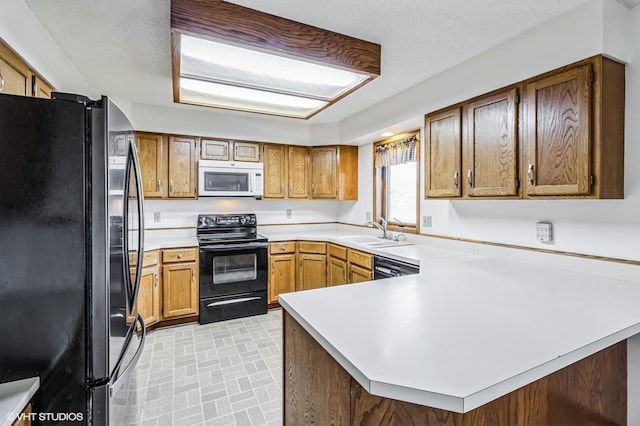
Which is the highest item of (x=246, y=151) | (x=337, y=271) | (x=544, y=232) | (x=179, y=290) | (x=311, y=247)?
(x=246, y=151)

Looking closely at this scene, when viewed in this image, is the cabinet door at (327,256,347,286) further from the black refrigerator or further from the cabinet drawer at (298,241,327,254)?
the black refrigerator

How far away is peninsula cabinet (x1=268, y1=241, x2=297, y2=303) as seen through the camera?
3799mm

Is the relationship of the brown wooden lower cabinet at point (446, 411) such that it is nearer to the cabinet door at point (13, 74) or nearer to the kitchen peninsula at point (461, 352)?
the kitchen peninsula at point (461, 352)

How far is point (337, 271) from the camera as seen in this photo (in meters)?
3.66

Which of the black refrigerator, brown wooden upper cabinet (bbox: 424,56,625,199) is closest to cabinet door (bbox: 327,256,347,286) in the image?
brown wooden upper cabinet (bbox: 424,56,625,199)

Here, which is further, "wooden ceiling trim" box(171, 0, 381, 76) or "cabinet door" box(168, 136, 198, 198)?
"cabinet door" box(168, 136, 198, 198)

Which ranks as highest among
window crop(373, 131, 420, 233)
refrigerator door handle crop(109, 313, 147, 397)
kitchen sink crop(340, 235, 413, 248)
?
window crop(373, 131, 420, 233)

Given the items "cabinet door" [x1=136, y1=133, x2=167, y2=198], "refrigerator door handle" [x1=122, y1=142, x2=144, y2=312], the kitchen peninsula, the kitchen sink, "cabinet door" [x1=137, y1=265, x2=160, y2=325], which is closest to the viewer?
the kitchen peninsula

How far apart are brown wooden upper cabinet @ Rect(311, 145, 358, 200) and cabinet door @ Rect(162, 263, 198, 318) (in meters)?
1.89

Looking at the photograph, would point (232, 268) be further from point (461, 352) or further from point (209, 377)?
point (461, 352)

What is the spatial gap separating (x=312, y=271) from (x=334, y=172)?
139cm

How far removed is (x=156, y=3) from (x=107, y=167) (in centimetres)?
120

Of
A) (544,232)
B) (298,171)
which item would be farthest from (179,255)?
(544,232)

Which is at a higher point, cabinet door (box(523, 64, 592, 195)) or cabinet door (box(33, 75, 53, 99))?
cabinet door (box(33, 75, 53, 99))
